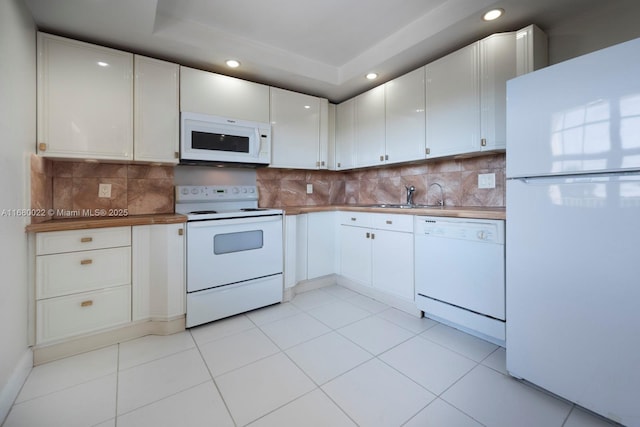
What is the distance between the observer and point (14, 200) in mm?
1438

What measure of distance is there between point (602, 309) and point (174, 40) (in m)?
2.97

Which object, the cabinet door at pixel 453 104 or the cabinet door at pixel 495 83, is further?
the cabinet door at pixel 453 104

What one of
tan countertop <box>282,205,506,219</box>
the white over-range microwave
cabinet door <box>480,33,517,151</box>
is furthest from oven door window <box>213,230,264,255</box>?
cabinet door <box>480,33,517,151</box>

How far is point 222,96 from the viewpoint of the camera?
247 cm

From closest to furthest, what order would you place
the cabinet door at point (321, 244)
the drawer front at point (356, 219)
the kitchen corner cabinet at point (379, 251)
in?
1. the kitchen corner cabinet at point (379, 251)
2. the drawer front at point (356, 219)
3. the cabinet door at point (321, 244)

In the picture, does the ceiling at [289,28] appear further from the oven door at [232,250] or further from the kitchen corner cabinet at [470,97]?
the oven door at [232,250]

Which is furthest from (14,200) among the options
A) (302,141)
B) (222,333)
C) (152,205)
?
(302,141)

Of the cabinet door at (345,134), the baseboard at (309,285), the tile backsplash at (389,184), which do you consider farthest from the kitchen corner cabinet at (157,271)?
the cabinet door at (345,134)

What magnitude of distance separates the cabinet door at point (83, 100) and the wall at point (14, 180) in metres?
0.10

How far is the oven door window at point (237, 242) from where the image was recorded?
2.18 m

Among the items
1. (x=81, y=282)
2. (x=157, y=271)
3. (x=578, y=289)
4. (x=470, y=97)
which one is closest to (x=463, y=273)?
(x=578, y=289)

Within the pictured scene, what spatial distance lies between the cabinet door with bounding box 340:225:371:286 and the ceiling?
1569mm

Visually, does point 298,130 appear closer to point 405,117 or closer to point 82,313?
point 405,117

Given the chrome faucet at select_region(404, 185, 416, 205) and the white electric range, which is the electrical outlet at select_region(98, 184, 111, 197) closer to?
the white electric range
